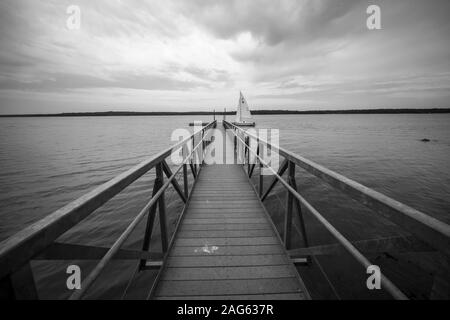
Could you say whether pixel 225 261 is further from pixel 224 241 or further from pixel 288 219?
pixel 288 219

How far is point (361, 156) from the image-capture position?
53.4ft

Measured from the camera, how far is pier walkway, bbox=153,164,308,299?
218 cm

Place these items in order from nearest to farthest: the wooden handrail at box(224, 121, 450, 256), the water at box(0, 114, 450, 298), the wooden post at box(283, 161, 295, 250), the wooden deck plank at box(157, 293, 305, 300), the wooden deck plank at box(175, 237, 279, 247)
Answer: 1. the wooden handrail at box(224, 121, 450, 256)
2. the wooden deck plank at box(157, 293, 305, 300)
3. the wooden post at box(283, 161, 295, 250)
4. the wooden deck plank at box(175, 237, 279, 247)
5. the water at box(0, 114, 450, 298)

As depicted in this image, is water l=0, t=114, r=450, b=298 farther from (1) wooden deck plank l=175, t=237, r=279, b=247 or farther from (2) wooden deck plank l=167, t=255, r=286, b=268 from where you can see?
(2) wooden deck plank l=167, t=255, r=286, b=268

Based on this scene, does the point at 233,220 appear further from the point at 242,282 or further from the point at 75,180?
the point at 75,180

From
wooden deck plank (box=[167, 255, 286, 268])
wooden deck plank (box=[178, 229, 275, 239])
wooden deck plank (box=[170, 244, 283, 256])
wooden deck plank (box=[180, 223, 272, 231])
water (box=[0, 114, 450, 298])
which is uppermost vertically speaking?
wooden deck plank (box=[180, 223, 272, 231])

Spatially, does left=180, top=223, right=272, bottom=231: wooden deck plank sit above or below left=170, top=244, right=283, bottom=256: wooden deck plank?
above

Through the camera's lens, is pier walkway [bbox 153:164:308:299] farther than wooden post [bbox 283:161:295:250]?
No

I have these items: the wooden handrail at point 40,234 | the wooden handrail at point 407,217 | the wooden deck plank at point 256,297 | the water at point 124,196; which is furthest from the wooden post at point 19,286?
the water at point 124,196

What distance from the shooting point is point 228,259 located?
2654 mm

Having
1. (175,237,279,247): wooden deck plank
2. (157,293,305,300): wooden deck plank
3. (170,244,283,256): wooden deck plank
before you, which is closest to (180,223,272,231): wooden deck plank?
(175,237,279,247): wooden deck plank

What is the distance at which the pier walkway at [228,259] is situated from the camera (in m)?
2.18

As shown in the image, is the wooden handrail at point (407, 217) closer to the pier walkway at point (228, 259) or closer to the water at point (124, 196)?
the pier walkway at point (228, 259)
